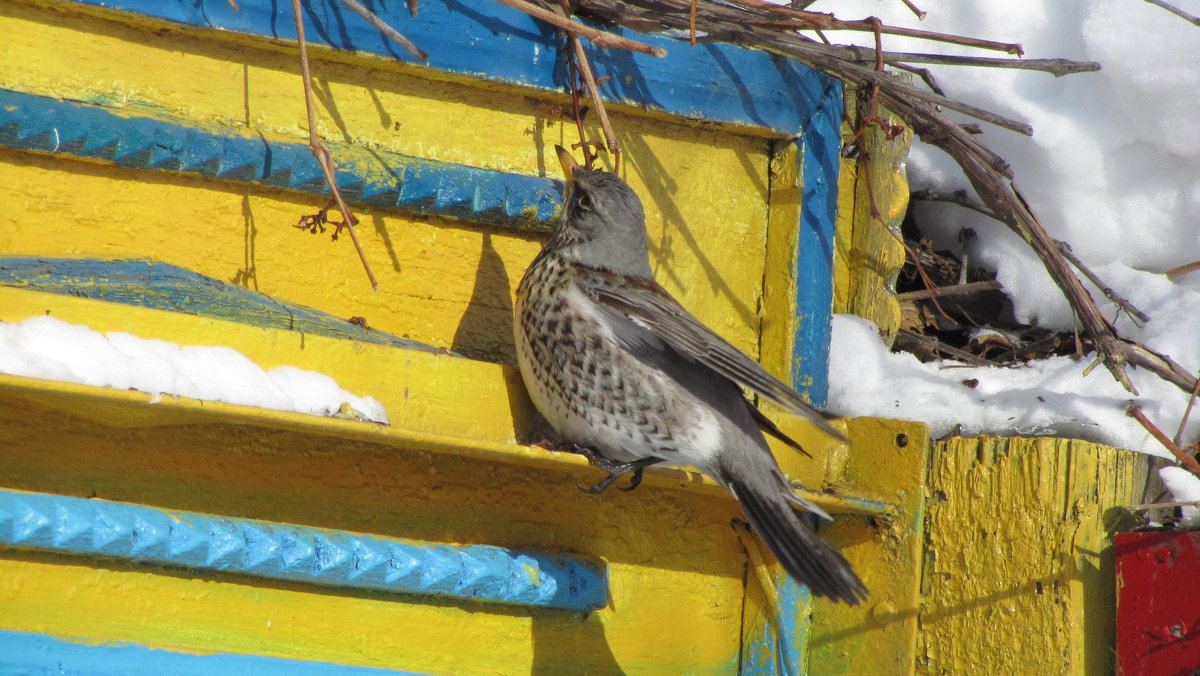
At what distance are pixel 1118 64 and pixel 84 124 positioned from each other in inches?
117

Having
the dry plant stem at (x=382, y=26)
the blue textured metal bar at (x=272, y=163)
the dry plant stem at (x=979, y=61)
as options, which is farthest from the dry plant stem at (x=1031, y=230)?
the dry plant stem at (x=382, y=26)

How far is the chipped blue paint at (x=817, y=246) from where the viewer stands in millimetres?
3189

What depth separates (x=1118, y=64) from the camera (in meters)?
3.61

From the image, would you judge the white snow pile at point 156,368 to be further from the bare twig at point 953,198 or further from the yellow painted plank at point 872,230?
the bare twig at point 953,198

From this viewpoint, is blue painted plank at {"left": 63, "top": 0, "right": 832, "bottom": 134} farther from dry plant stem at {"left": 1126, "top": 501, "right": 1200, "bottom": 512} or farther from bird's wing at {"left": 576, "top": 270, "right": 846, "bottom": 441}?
dry plant stem at {"left": 1126, "top": 501, "right": 1200, "bottom": 512}

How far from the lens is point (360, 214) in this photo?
2830mm

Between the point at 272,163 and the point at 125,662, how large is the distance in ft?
3.69

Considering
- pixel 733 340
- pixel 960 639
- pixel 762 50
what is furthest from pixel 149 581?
pixel 762 50

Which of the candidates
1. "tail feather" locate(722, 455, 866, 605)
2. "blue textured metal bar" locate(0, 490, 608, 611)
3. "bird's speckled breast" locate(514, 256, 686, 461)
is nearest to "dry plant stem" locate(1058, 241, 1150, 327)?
"tail feather" locate(722, 455, 866, 605)

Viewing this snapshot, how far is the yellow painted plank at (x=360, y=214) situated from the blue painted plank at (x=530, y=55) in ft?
0.25

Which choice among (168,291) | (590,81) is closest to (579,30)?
(590,81)

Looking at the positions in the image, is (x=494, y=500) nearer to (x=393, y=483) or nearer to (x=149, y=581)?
(x=393, y=483)

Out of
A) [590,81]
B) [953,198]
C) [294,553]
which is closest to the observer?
[294,553]

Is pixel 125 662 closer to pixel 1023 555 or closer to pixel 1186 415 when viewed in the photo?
pixel 1023 555
